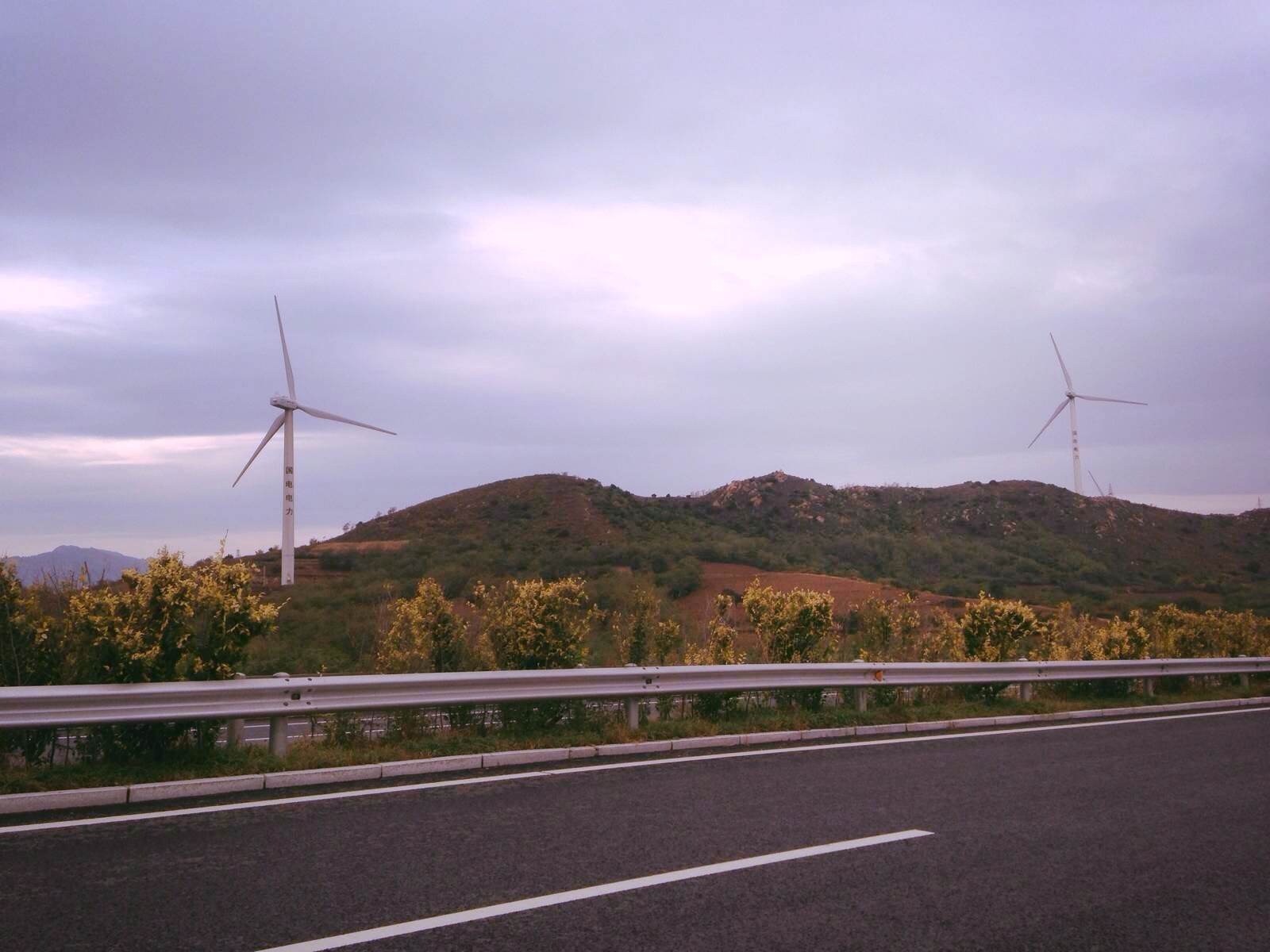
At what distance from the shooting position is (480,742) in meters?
9.80

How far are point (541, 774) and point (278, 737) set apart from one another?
232 cm

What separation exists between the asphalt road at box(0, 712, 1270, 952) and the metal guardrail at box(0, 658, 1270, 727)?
3.99 feet

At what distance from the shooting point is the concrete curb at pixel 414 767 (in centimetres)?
735

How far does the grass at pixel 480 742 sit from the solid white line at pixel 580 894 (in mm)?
3943

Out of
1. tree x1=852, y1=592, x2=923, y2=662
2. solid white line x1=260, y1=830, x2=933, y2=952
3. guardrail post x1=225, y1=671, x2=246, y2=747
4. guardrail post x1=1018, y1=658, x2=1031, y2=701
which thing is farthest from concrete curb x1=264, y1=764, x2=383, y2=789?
guardrail post x1=1018, y1=658, x2=1031, y2=701

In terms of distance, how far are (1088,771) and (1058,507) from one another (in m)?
73.6

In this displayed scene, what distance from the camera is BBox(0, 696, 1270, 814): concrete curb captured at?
7352 mm

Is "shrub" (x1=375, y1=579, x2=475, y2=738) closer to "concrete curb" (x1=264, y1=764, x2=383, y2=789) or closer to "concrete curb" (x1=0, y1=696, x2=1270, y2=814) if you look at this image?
"concrete curb" (x1=0, y1=696, x2=1270, y2=814)

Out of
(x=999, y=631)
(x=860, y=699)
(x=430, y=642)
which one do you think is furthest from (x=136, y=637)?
(x=999, y=631)

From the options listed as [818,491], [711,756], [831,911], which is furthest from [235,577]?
[818,491]

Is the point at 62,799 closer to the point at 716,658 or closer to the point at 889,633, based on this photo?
the point at 716,658

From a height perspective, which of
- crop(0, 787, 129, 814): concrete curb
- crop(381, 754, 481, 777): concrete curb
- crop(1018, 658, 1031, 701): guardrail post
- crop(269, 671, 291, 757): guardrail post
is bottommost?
crop(1018, 658, 1031, 701): guardrail post

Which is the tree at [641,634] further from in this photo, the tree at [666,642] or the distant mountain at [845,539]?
the distant mountain at [845,539]

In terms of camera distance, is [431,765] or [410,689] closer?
[431,765]
